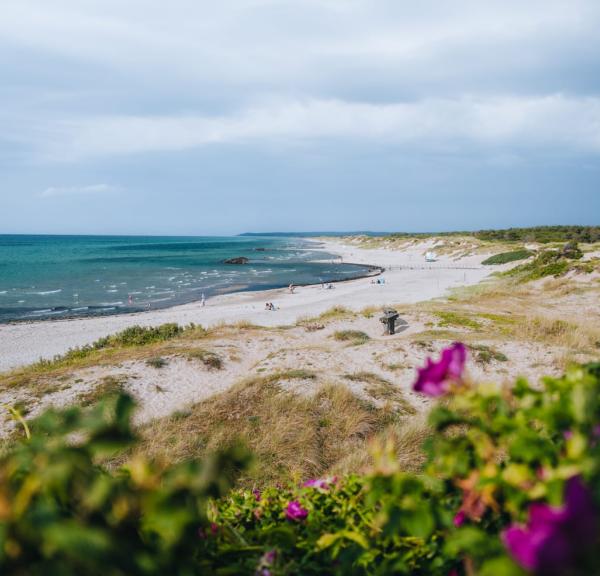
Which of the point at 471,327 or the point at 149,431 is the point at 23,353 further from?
the point at 471,327

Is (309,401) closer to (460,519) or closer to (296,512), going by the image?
(296,512)

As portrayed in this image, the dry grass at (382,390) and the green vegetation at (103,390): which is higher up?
the dry grass at (382,390)

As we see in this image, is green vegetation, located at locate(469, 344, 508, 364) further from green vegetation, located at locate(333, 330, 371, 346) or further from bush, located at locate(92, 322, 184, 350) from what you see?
bush, located at locate(92, 322, 184, 350)

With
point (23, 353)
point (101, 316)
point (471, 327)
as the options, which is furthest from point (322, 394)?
point (101, 316)

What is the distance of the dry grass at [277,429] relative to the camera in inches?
206

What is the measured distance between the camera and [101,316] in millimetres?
28469

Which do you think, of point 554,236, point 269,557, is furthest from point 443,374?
point 554,236

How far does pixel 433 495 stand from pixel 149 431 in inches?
249

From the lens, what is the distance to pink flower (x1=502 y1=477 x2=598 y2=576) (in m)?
0.58

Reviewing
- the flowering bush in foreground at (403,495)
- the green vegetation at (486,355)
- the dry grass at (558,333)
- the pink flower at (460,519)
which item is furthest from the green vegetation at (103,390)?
the dry grass at (558,333)

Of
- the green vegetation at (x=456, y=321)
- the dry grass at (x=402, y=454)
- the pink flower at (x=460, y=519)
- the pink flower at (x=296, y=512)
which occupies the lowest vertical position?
the green vegetation at (x=456, y=321)

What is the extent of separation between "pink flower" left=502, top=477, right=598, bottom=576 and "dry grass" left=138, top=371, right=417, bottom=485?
3.89m

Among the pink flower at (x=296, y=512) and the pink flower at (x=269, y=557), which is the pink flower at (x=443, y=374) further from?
the pink flower at (x=296, y=512)

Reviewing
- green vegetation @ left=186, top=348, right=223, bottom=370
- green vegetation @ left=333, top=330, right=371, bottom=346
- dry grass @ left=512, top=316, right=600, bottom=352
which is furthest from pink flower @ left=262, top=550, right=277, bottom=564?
green vegetation @ left=333, top=330, right=371, bottom=346
